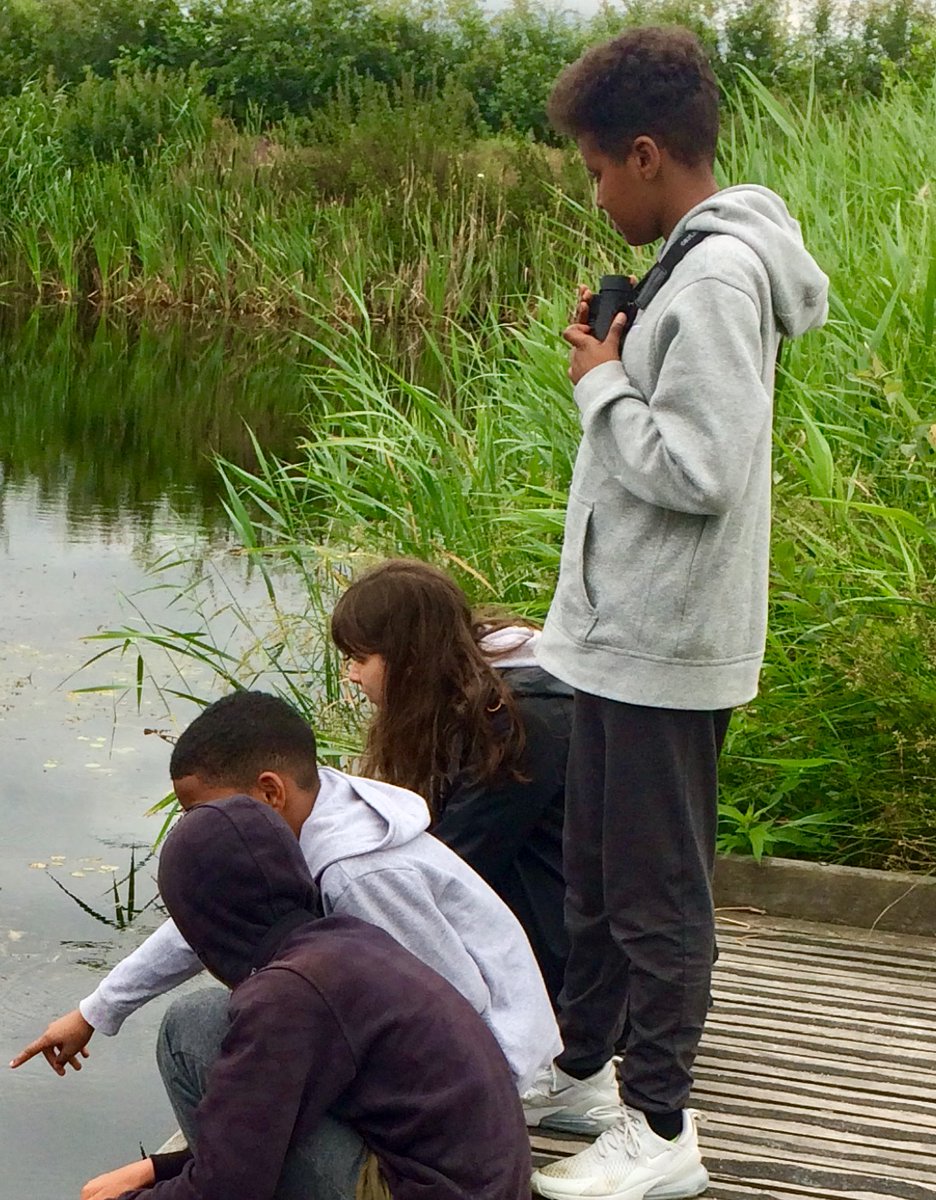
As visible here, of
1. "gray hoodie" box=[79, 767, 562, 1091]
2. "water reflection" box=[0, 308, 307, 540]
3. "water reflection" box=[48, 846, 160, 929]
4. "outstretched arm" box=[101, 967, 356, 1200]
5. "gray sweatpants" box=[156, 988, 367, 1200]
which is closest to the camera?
"outstretched arm" box=[101, 967, 356, 1200]

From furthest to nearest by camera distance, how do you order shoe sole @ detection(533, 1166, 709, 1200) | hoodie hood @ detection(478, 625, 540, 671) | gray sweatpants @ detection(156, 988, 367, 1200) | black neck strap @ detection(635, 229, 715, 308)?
1. hoodie hood @ detection(478, 625, 540, 671)
2. shoe sole @ detection(533, 1166, 709, 1200)
3. black neck strap @ detection(635, 229, 715, 308)
4. gray sweatpants @ detection(156, 988, 367, 1200)

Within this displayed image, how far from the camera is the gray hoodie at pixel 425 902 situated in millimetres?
2143

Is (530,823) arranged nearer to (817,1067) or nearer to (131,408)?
(817,1067)

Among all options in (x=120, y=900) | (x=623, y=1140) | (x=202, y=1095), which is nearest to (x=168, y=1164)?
(x=202, y=1095)

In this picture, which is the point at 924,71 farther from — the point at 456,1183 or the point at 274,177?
the point at 274,177

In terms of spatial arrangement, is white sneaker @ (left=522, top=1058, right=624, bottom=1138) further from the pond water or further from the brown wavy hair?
the pond water

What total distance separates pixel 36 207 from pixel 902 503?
12864 millimetres

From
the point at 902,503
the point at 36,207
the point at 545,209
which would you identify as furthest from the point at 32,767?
the point at 36,207

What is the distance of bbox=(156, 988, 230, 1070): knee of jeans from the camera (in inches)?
86.1

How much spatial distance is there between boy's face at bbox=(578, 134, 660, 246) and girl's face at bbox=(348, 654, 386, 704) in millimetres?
711

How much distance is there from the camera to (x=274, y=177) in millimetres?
16125

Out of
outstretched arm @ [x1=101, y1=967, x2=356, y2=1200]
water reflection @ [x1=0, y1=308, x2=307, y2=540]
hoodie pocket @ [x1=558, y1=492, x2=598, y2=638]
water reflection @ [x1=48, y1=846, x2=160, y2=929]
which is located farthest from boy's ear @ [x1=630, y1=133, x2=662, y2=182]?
water reflection @ [x1=0, y1=308, x2=307, y2=540]

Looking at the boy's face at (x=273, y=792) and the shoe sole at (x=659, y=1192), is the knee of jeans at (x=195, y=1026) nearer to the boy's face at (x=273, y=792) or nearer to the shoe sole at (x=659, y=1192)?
the boy's face at (x=273, y=792)

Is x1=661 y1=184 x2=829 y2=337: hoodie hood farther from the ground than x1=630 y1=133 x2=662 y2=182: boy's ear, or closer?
closer
